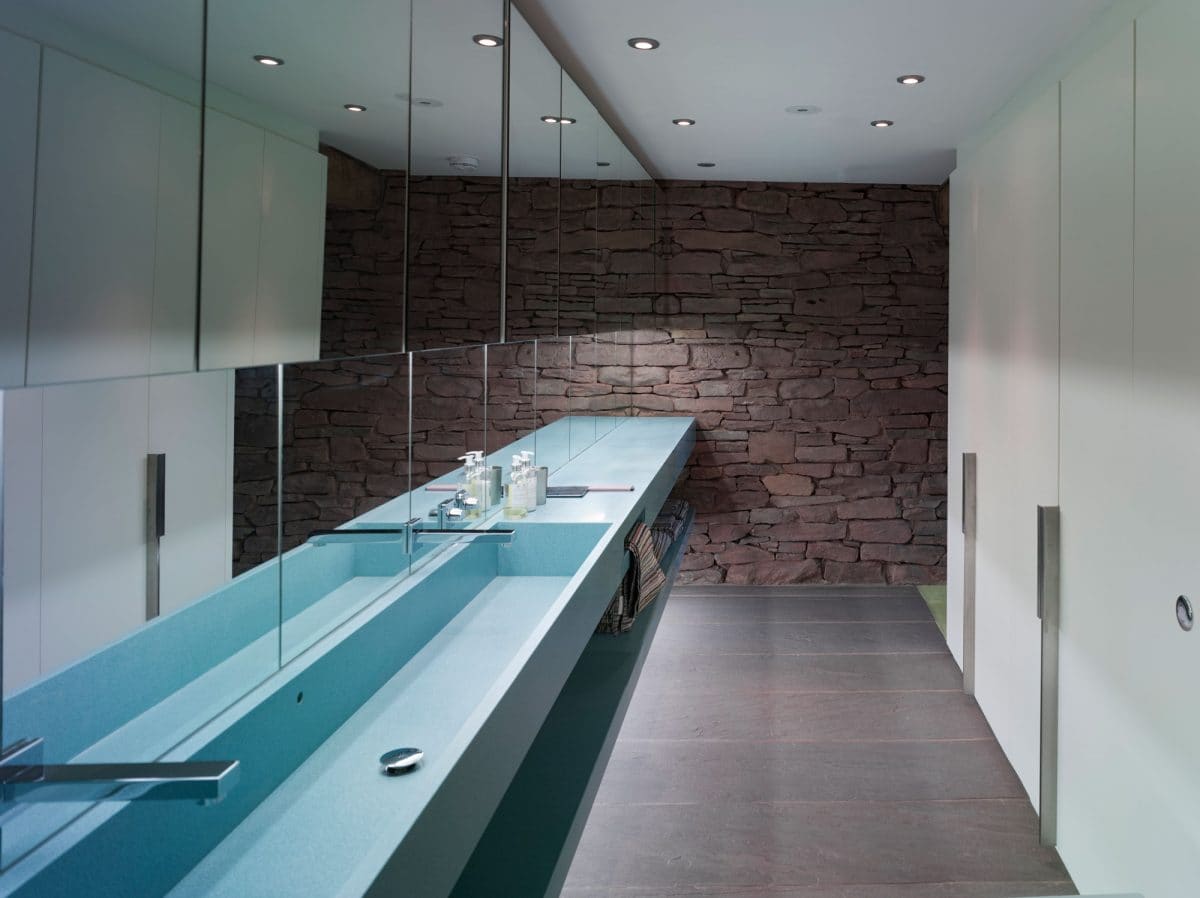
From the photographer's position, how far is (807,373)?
5.84m

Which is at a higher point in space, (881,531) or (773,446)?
(773,446)

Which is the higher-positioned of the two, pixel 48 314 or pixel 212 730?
pixel 48 314

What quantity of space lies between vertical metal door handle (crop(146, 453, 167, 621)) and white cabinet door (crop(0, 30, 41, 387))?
29 cm

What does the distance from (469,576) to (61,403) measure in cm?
151

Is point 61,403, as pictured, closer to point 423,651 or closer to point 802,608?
point 423,651

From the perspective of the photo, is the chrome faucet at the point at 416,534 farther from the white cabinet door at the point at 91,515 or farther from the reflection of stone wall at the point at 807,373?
the reflection of stone wall at the point at 807,373

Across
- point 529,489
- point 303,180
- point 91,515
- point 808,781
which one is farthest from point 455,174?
point 808,781

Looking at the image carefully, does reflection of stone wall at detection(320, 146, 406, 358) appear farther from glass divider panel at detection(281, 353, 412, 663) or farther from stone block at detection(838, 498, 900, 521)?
stone block at detection(838, 498, 900, 521)

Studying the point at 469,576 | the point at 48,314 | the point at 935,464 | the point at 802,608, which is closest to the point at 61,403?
the point at 48,314

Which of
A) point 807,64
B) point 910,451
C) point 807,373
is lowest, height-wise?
point 910,451

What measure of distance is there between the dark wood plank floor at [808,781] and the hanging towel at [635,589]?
23.4 inches

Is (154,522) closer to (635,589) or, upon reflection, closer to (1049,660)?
(635,589)

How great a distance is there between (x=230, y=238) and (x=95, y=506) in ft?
1.16

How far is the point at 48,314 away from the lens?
3.00 feet
